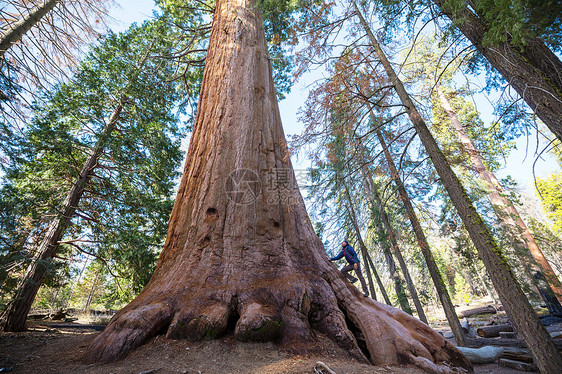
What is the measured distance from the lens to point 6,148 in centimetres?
429

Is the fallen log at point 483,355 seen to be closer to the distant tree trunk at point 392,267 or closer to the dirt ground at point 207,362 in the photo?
the dirt ground at point 207,362

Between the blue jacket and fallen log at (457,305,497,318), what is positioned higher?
the blue jacket

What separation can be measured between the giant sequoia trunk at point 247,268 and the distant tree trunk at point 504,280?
925mm

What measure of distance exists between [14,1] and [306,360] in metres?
6.30

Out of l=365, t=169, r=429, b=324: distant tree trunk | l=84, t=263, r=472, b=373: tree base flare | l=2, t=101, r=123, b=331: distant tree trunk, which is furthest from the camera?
l=365, t=169, r=429, b=324: distant tree trunk

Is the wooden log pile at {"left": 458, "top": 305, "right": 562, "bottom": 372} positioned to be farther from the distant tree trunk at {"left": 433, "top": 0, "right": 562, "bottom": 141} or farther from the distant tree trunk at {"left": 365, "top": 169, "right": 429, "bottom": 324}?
the distant tree trunk at {"left": 433, "top": 0, "right": 562, "bottom": 141}

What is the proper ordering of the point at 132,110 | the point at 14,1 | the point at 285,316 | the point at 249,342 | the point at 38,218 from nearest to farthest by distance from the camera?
the point at 249,342
the point at 285,316
the point at 14,1
the point at 38,218
the point at 132,110

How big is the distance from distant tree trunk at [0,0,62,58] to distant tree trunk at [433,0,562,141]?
6561mm

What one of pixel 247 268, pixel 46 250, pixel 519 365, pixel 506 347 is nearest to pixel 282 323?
pixel 247 268

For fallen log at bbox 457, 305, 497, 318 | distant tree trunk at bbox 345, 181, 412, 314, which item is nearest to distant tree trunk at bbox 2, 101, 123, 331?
distant tree trunk at bbox 345, 181, 412, 314

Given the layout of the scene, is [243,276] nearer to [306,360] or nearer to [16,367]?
[306,360]

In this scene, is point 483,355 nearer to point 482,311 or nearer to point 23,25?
point 23,25

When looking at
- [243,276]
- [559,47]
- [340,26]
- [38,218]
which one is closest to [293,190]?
[243,276]

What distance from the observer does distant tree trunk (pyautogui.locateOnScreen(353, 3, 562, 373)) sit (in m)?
2.75
